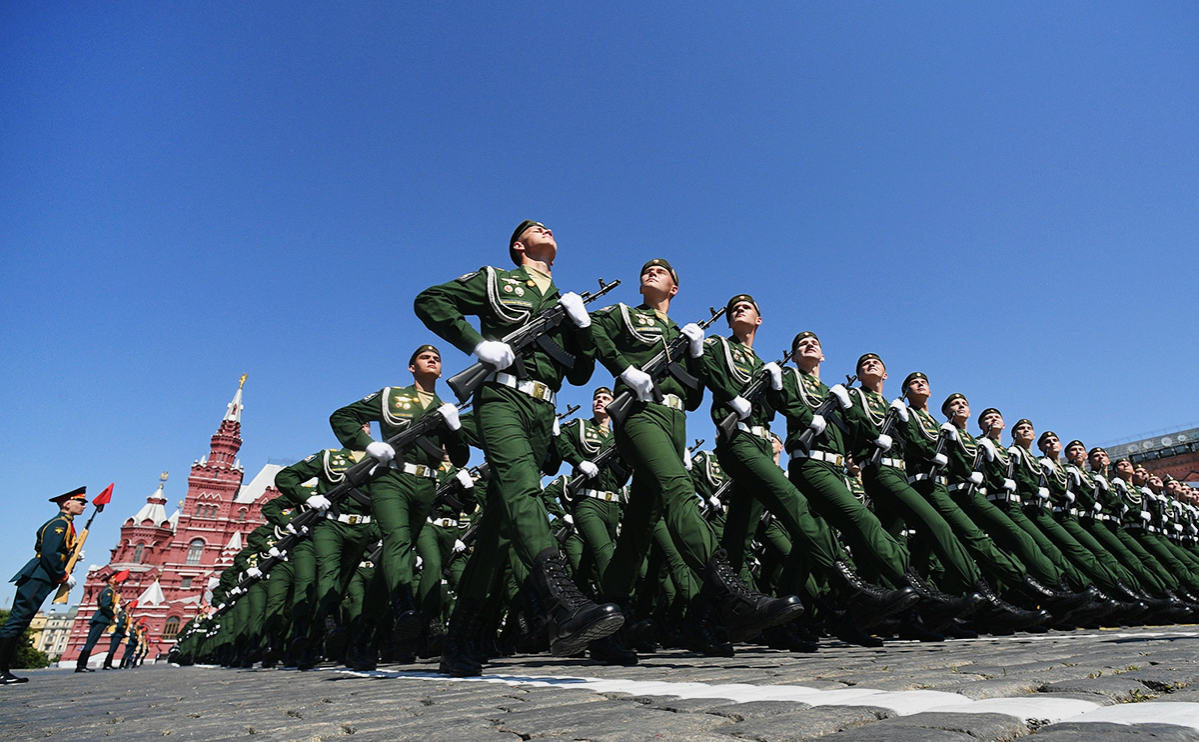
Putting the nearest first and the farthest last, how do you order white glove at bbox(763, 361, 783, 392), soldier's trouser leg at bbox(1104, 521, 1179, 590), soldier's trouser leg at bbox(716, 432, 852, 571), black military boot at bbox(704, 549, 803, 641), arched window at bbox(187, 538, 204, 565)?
1. black military boot at bbox(704, 549, 803, 641)
2. soldier's trouser leg at bbox(716, 432, 852, 571)
3. white glove at bbox(763, 361, 783, 392)
4. soldier's trouser leg at bbox(1104, 521, 1179, 590)
5. arched window at bbox(187, 538, 204, 565)

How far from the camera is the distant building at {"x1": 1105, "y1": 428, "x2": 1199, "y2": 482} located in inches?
1783

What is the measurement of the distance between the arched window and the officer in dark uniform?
66.6 meters

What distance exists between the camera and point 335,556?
299 inches

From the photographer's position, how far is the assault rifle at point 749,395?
5.38 metres

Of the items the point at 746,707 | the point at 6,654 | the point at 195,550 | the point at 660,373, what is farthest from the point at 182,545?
the point at 746,707

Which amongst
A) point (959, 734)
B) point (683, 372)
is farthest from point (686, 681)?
point (683, 372)

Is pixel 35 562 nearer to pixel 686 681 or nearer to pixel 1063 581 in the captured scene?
pixel 686 681

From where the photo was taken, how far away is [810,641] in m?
5.09

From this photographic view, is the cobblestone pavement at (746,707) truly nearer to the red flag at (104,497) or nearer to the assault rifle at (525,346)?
the assault rifle at (525,346)

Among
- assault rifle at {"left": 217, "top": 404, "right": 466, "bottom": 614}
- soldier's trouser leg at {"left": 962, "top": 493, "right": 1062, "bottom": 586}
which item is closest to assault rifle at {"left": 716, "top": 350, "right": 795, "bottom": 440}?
assault rifle at {"left": 217, "top": 404, "right": 466, "bottom": 614}

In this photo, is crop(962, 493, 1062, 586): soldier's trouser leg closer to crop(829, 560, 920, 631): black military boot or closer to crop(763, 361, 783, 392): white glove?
crop(829, 560, 920, 631): black military boot

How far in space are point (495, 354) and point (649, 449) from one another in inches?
48.4

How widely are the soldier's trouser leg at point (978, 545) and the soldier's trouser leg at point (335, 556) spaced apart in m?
6.26

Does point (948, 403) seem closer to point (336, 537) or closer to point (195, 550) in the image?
point (336, 537)
